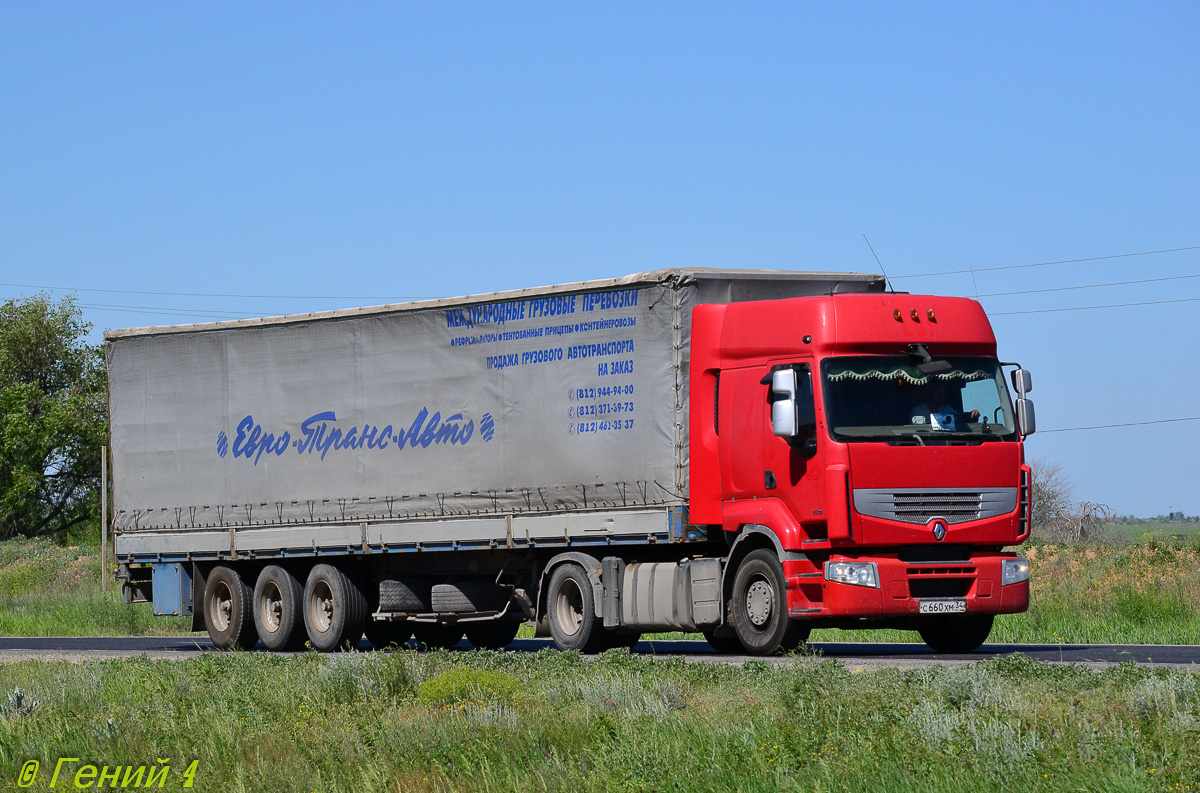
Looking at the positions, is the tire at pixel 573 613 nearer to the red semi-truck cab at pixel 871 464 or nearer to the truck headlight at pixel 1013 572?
the red semi-truck cab at pixel 871 464

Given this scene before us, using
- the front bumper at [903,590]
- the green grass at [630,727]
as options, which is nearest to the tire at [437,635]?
the front bumper at [903,590]

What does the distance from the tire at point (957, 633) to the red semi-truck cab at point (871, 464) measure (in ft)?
2.35

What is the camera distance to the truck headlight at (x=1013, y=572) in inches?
658

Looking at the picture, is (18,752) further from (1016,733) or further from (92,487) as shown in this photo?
(92,487)

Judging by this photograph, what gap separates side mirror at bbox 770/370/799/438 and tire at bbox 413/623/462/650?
7729 mm

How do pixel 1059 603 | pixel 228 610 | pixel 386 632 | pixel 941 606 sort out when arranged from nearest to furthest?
pixel 941 606 < pixel 386 632 < pixel 228 610 < pixel 1059 603

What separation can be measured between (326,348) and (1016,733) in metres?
→ 14.4

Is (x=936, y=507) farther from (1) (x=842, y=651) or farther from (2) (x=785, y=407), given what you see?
(1) (x=842, y=651)

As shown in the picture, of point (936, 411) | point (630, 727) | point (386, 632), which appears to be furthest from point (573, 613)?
point (630, 727)

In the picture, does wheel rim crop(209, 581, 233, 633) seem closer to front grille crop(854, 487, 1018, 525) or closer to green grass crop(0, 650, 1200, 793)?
green grass crop(0, 650, 1200, 793)

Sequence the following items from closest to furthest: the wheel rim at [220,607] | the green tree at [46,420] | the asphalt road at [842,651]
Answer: the asphalt road at [842,651]
the wheel rim at [220,607]
the green tree at [46,420]

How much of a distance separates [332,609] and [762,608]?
688 centimetres

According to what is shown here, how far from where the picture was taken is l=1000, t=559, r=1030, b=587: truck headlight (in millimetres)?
16703

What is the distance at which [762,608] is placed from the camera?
17016mm
